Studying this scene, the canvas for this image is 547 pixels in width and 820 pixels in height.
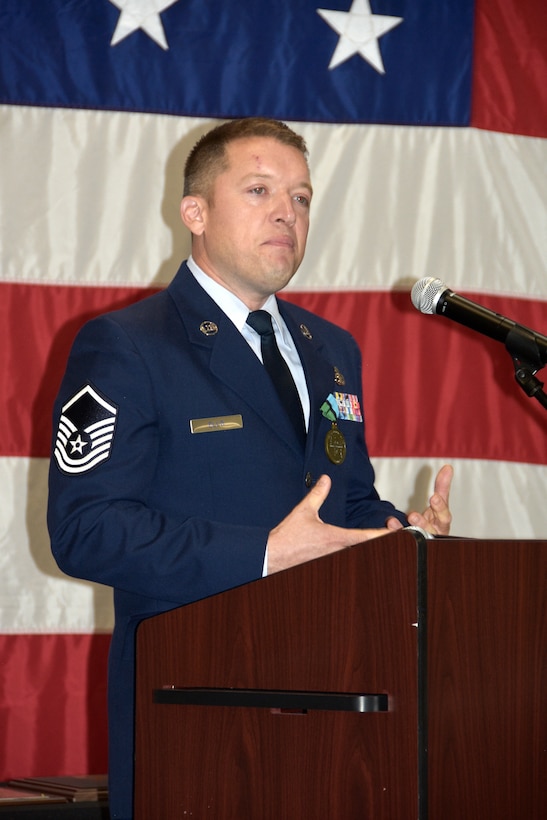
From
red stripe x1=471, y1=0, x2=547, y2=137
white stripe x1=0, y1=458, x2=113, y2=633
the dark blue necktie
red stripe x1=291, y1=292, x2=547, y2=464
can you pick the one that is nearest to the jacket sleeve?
the dark blue necktie

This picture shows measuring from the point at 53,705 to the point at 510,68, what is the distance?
2590 mm

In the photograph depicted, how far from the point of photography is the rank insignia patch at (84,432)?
1.69 m

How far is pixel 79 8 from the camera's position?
10.7 feet

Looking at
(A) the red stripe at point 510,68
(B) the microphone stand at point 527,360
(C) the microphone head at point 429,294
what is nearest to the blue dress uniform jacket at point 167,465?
(C) the microphone head at point 429,294

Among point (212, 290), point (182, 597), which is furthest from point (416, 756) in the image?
point (212, 290)

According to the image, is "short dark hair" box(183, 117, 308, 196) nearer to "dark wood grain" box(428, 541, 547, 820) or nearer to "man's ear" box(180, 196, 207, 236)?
"man's ear" box(180, 196, 207, 236)

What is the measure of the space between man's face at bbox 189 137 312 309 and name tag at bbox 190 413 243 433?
36 centimetres

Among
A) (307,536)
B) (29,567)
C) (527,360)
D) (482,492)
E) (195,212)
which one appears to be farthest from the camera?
(482,492)

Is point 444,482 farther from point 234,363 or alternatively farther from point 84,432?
point 84,432

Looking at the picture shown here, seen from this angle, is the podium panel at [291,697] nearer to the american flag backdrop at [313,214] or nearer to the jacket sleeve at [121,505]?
the jacket sleeve at [121,505]

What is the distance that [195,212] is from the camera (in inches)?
87.4

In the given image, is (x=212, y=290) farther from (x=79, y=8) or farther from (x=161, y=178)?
(x=79, y=8)

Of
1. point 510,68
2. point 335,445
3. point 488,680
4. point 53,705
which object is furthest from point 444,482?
point 510,68

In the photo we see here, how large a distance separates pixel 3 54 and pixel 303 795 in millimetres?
2676
